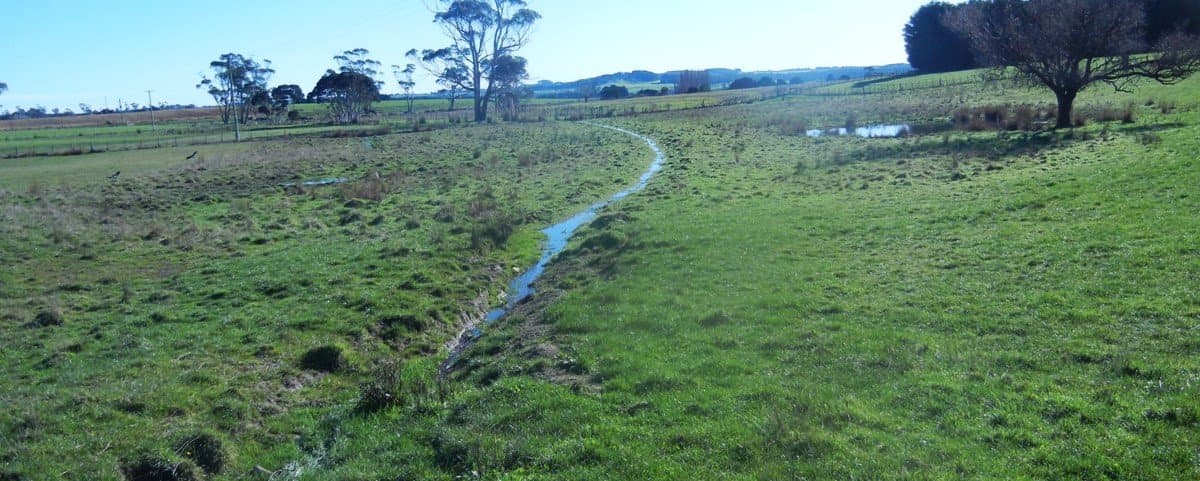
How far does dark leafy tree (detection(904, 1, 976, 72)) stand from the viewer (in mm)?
104062

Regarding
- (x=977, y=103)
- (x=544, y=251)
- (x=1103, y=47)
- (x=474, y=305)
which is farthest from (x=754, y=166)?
(x=977, y=103)

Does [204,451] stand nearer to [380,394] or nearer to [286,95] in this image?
[380,394]

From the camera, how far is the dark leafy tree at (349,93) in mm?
103000

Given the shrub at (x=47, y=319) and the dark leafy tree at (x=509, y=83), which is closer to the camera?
the shrub at (x=47, y=319)

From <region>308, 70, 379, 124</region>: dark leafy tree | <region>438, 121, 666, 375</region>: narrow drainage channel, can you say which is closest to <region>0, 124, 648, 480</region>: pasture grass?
<region>438, 121, 666, 375</region>: narrow drainage channel

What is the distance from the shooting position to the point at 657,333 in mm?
11992

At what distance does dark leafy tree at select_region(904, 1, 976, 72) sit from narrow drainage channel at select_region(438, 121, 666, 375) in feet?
294

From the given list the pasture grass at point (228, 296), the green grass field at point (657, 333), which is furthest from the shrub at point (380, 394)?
the pasture grass at point (228, 296)

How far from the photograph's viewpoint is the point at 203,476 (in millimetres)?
8891

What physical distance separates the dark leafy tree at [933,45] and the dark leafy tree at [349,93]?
85.3m

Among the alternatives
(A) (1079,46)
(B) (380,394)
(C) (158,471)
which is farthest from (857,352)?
(A) (1079,46)

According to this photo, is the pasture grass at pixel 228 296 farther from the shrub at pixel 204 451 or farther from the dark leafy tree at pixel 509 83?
the dark leafy tree at pixel 509 83

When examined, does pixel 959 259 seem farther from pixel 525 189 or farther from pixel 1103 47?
pixel 1103 47

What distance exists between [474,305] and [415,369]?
3964 mm
